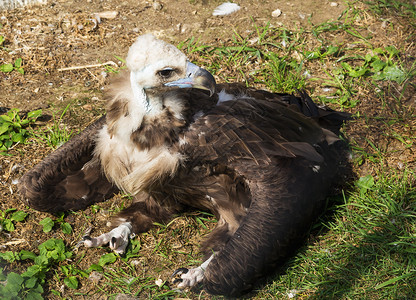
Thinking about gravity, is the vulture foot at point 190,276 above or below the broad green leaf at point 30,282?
below

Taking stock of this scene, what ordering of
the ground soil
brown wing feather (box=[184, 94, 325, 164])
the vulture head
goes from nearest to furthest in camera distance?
the vulture head, brown wing feather (box=[184, 94, 325, 164]), the ground soil

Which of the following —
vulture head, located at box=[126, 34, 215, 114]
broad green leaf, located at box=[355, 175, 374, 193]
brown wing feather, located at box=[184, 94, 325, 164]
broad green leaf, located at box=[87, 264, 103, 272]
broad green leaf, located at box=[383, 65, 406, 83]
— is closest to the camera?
vulture head, located at box=[126, 34, 215, 114]

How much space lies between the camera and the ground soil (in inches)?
231

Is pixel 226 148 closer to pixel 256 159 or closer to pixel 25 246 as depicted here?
pixel 256 159

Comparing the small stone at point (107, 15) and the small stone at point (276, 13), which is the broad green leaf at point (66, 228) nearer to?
the small stone at point (107, 15)

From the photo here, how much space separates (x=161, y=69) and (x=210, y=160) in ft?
2.50

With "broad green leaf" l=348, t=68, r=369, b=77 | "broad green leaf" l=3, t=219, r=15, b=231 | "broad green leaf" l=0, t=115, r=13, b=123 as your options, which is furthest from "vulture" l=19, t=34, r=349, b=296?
"broad green leaf" l=348, t=68, r=369, b=77

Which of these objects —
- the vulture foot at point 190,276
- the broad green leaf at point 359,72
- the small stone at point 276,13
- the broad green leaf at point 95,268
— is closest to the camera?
the vulture foot at point 190,276

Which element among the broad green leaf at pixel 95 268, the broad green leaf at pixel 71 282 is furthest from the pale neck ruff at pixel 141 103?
the broad green leaf at pixel 71 282

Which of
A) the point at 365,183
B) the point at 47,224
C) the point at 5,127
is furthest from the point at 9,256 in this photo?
the point at 365,183

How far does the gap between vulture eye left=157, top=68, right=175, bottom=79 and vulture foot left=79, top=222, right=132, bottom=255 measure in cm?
144

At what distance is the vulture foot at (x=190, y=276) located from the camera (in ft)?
13.8

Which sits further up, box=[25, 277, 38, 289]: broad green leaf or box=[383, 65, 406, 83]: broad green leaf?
box=[383, 65, 406, 83]: broad green leaf

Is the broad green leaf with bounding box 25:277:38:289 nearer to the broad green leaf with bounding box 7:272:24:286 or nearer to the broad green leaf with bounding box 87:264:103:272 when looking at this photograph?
the broad green leaf with bounding box 7:272:24:286
